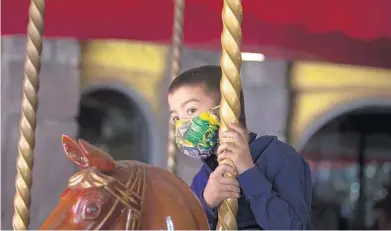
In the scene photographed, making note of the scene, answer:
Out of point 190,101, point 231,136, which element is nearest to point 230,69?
point 231,136

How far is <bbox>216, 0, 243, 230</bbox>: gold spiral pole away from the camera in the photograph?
34.6 inches

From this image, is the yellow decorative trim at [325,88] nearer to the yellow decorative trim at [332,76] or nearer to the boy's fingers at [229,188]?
the yellow decorative trim at [332,76]

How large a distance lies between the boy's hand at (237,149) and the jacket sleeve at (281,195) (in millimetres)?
13

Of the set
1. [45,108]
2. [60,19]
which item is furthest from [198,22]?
[45,108]

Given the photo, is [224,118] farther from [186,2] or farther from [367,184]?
[367,184]

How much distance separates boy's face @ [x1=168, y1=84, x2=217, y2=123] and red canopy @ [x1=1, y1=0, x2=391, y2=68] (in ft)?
3.55

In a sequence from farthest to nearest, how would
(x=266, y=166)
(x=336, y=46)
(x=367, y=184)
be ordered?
(x=367, y=184), (x=336, y=46), (x=266, y=166)

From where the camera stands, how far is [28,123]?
38.5 inches

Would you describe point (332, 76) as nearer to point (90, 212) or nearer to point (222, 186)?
point (222, 186)

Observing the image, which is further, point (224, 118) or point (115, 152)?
point (115, 152)

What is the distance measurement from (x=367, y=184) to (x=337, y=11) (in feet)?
9.65

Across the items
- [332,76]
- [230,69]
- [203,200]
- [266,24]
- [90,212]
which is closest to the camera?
[90,212]

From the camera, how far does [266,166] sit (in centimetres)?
109

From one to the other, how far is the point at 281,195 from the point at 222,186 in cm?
16
